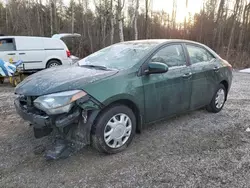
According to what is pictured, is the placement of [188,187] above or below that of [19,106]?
below

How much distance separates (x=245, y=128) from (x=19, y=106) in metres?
3.76

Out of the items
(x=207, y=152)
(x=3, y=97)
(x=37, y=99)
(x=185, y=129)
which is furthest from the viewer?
(x=3, y=97)

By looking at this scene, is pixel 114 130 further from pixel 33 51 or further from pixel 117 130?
pixel 33 51

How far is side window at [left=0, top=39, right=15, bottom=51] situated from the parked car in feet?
19.1

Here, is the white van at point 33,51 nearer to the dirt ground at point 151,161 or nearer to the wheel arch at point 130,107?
the dirt ground at point 151,161

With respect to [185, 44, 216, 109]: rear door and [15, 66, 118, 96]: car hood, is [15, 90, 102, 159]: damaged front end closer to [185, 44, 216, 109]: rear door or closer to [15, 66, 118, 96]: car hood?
[15, 66, 118, 96]: car hood

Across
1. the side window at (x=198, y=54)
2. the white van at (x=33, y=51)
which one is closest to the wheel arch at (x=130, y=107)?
the side window at (x=198, y=54)

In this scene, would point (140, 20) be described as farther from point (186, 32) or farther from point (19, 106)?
point (19, 106)

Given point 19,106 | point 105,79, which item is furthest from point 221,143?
point 19,106

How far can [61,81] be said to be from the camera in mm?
2664

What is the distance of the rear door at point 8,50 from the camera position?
8000mm

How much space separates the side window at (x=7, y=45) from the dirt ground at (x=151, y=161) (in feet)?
17.0

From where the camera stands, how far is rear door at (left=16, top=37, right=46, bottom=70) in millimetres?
8257

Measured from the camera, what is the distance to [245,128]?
386cm
